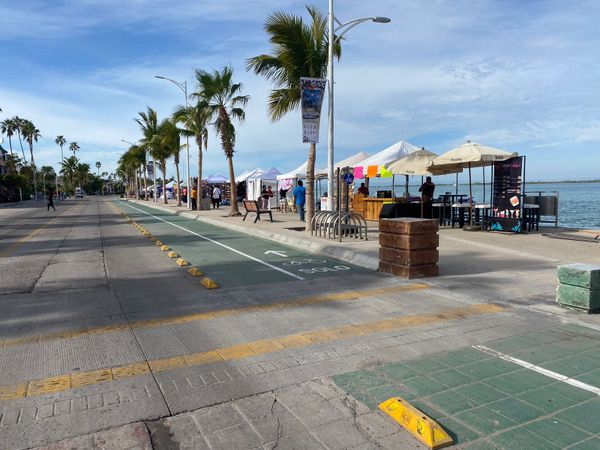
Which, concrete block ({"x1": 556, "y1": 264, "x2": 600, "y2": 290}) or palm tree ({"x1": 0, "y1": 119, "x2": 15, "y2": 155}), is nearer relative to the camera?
concrete block ({"x1": 556, "y1": 264, "x2": 600, "y2": 290})

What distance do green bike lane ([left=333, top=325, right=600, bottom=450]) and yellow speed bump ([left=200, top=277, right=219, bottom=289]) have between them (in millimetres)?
4198

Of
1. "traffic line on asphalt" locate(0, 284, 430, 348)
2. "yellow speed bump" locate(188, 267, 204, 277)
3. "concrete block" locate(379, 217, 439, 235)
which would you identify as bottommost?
"traffic line on asphalt" locate(0, 284, 430, 348)

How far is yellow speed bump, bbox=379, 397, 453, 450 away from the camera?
10.2ft

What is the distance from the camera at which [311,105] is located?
14883mm

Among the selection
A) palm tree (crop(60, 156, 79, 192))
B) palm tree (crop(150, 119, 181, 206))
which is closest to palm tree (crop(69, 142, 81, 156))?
palm tree (crop(60, 156, 79, 192))

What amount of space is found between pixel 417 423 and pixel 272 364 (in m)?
1.66

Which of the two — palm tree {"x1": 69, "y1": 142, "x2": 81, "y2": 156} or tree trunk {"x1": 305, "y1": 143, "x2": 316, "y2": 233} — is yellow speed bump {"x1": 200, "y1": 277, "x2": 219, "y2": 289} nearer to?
tree trunk {"x1": 305, "y1": 143, "x2": 316, "y2": 233}

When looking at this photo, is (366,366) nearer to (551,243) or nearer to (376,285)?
(376,285)

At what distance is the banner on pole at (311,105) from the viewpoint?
1465 cm

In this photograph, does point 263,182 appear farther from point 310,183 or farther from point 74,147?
point 74,147

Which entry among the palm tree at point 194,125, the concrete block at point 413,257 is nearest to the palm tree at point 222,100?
the palm tree at point 194,125

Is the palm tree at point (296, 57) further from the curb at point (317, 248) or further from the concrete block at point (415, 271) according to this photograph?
the concrete block at point (415, 271)

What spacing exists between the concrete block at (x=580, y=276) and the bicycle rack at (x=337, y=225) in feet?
25.0

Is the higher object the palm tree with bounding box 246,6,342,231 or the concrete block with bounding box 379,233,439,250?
the palm tree with bounding box 246,6,342,231
